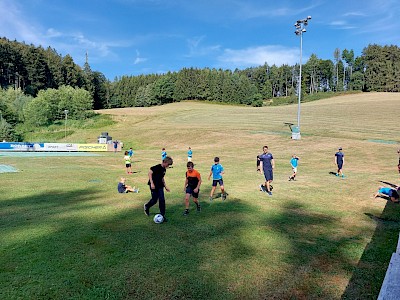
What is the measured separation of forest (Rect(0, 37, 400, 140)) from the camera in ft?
311

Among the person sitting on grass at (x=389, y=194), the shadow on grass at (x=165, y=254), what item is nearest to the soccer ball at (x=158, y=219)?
the shadow on grass at (x=165, y=254)

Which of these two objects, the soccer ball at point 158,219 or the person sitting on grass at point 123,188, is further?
the person sitting on grass at point 123,188

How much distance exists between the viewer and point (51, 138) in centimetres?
6019

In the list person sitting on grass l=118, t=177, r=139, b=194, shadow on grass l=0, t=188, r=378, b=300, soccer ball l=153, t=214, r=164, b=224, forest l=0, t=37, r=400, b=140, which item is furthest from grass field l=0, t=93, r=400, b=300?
forest l=0, t=37, r=400, b=140

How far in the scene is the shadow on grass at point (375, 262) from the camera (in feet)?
20.4

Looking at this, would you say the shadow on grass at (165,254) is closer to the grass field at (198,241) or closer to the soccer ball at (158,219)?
the grass field at (198,241)

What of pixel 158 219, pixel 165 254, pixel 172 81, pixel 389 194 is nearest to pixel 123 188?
pixel 158 219

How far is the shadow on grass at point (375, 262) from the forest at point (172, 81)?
77.5 meters

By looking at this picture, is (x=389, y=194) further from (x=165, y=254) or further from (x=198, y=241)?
(x=165, y=254)

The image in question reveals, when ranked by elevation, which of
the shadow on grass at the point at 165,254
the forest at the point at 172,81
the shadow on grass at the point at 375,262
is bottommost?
the shadow on grass at the point at 375,262

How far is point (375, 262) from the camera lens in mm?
7492

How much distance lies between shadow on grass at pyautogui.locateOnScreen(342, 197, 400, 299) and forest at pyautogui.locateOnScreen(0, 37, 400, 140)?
3052 inches

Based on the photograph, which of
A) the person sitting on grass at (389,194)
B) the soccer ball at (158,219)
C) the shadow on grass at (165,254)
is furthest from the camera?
the person sitting on grass at (389,194)

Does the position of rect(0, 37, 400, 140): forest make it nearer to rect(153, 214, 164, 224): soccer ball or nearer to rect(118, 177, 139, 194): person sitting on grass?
rect(118, 177, 139, 194): person sitting on grass
